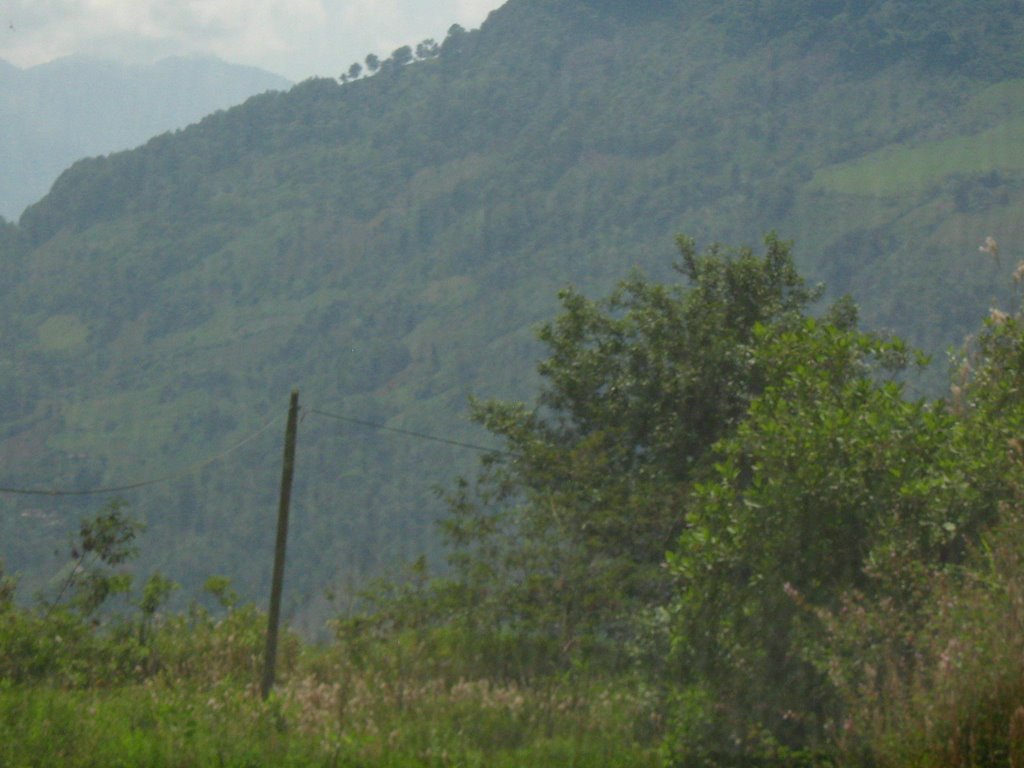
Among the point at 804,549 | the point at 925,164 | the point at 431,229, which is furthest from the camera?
the point at 431,229

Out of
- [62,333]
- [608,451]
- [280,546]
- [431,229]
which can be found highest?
[431,229]

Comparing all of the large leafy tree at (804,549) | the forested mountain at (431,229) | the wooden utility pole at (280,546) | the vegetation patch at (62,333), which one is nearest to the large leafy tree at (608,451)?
the large leafy tree at (804,549)

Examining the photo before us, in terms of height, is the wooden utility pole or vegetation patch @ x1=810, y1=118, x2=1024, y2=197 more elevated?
vegetation patch @ x1=810, y1=118, x2=1024, y2=197

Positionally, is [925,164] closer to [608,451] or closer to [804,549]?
[608,451]

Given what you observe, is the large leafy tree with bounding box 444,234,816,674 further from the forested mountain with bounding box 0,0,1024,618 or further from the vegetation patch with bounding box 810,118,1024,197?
the vegetation patch with bounding box 810,118,1024,197

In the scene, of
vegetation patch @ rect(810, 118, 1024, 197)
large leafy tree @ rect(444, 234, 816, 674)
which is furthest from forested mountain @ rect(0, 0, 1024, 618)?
large leafy tree @ rect(444, 234, 816, 674)

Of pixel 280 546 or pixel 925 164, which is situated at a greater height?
pixel 925 164

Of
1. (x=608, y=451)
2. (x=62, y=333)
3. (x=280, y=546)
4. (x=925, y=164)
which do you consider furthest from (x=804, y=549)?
(x=925, y=164)

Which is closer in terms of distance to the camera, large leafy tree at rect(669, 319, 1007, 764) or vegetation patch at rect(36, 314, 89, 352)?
large leafy tree at rect(669, 319, 1007, 764)

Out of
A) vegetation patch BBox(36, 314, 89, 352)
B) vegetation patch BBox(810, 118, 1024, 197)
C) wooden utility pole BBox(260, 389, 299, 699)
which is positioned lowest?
wooden utility pole BBox(260, 389, 299, 699)

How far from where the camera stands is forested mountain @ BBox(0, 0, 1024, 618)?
95.4m

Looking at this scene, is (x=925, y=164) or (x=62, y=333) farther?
(x=925, y=164)

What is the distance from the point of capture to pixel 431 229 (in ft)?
513

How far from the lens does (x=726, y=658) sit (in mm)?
7410
